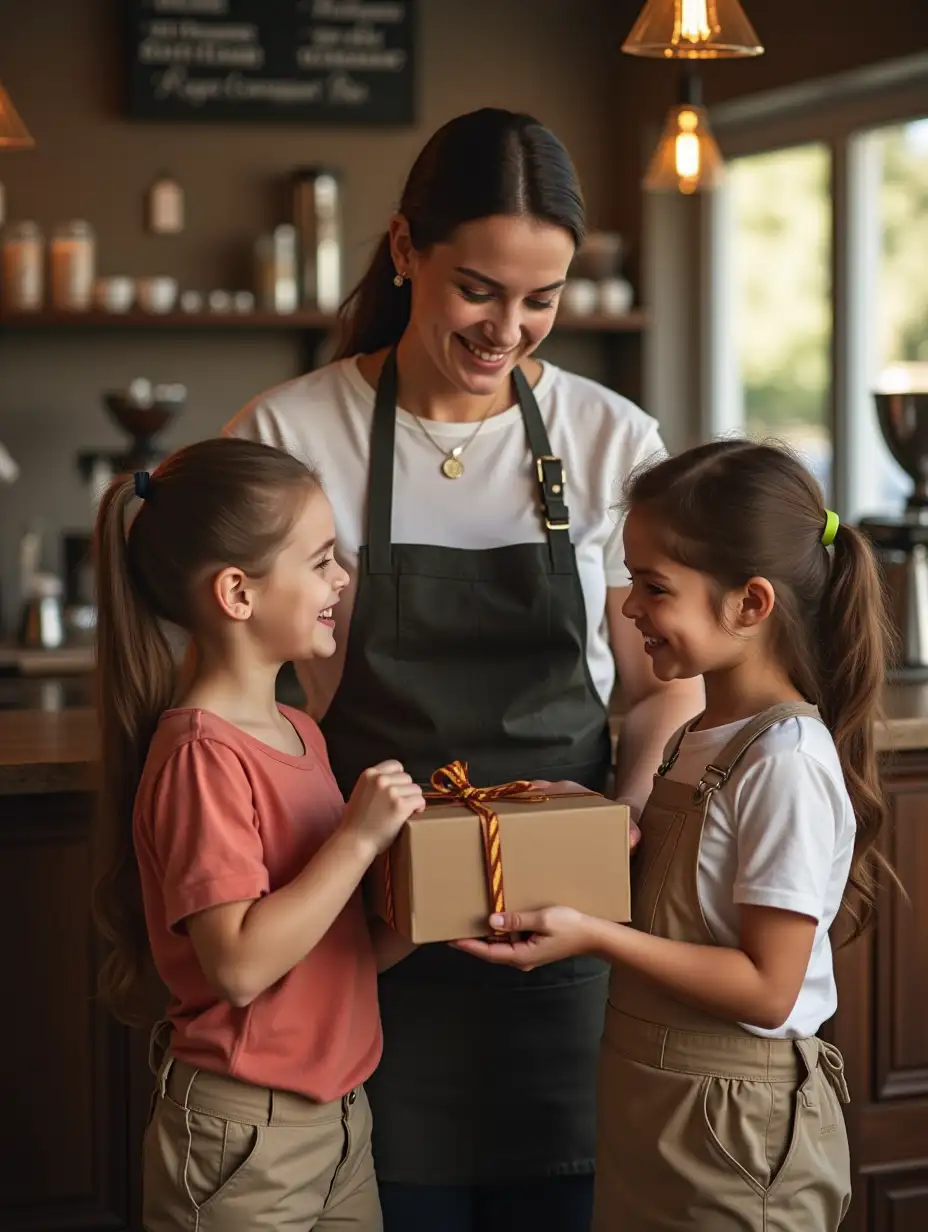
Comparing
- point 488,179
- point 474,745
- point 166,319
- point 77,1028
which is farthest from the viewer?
point 166,319

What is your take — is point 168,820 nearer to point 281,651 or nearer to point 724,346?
point 281,651

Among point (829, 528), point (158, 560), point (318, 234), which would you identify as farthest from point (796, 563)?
point (318, 234)

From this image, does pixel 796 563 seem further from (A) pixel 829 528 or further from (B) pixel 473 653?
(B) pixel 473 653

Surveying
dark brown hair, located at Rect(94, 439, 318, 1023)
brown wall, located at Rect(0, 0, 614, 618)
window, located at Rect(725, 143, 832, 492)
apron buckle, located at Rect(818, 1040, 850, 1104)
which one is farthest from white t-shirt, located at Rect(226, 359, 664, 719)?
brown wall, located at Rect(0, 0, 614, 618)

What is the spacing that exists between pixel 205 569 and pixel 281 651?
0.11m

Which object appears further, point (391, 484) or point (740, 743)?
point (391, 484)

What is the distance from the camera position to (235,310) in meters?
4.93

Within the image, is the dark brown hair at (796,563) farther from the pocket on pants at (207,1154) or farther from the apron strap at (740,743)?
the pocket on pants at (207,1154)

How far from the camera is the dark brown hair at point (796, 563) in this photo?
1607 millimetres

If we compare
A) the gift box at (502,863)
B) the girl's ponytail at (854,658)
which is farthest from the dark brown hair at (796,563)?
the gift box at (502,863)

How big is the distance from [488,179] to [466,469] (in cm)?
34

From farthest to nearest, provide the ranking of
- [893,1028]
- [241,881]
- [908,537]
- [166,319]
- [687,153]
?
[166,319] < [687,153] < [908,537] < [893,1028] < [241,881]

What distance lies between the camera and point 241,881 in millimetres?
1478

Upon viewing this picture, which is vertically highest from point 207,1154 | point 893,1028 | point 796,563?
point 796,563
